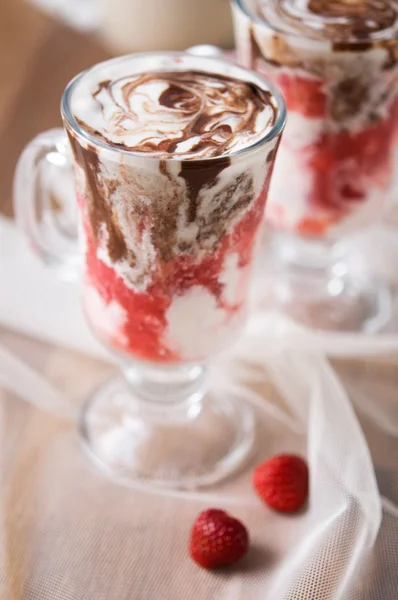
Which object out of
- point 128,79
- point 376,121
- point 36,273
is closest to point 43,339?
point 36,273

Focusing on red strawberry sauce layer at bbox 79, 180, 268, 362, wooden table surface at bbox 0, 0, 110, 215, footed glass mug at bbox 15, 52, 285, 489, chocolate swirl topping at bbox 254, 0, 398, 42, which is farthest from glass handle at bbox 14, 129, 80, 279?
chocolate swirl topping at bbox 254, 0, 398, 42

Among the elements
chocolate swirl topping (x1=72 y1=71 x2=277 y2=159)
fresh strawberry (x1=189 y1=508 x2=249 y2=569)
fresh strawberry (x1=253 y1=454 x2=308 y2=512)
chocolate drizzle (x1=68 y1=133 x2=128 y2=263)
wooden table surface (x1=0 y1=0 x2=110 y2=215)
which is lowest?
fresh strawberry (x1=253 y1=454 x2=308 y2=512)

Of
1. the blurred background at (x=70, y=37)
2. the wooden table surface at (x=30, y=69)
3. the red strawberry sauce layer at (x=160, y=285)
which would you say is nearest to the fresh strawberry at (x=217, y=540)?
the red strawberry sauce layer at (x=160, y=285)

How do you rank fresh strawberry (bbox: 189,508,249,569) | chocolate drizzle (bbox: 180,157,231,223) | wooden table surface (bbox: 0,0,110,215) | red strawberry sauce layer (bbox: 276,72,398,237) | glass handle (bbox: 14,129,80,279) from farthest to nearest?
wooden table surface (bbox: 0,0,110,215) < red strawberry sauce layer (bbox: 276,72,398,237) < glass handle (bbox: 14,129,80,279) < fresh strawberry (bbox: 189,508,249,569) < chocolate drizzle (bbox: 180,157,231,223)

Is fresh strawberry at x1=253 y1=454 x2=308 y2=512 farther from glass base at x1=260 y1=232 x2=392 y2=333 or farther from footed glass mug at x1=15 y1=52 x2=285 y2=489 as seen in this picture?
glass base at x1=260 y1=232 x2=392 y2=333

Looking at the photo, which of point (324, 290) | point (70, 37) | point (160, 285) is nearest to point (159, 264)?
point (160, 285)

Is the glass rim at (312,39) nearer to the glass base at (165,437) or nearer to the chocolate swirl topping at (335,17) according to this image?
the chocolate swirl topping at (335,17)

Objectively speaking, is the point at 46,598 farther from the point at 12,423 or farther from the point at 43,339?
the point at 43,339
